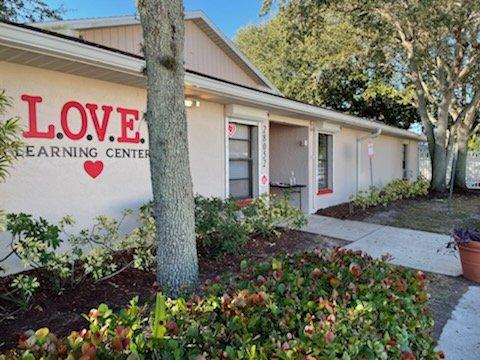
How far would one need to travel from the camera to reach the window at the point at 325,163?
11.0 metres

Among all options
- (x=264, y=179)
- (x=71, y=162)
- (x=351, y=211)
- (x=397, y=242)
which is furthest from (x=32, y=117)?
(x=351, y=211)

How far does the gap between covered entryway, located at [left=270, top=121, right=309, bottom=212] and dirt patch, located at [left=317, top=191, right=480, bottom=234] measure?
2.55ft

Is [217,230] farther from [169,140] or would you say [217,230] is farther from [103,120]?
[169,140]

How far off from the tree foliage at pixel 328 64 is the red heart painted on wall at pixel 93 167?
27.8 ft

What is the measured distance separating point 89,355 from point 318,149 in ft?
32.4

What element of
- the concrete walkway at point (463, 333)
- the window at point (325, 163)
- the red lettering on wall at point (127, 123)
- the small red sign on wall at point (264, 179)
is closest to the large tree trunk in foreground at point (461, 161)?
the window at point (325, 163)

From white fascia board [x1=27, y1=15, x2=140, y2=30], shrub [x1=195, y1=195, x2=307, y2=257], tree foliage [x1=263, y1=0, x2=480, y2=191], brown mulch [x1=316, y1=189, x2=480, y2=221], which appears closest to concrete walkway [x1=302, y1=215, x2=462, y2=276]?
brown mulch [x1=316, y1=189, x2=480, y2=221]

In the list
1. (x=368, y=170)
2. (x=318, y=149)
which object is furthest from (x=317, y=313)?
(x=368, y=170)

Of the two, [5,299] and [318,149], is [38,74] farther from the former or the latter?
[318,149]

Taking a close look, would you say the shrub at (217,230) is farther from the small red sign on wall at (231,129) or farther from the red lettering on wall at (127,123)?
the small red sign on wall at (231,129)

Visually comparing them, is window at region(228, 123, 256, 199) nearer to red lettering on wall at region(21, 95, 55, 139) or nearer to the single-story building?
the single-story building

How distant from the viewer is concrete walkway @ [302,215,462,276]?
5.82m

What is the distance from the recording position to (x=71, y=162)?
5.06 metres

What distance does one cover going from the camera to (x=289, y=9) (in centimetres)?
1161
